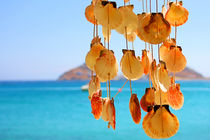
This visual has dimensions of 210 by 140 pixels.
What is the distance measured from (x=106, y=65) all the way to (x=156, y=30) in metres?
0.02

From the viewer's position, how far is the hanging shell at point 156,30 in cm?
8

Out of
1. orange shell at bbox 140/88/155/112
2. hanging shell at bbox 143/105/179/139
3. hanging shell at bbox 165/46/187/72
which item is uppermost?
hanging shell at bbox 165/46/187/72

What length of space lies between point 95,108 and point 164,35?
0.12 feet

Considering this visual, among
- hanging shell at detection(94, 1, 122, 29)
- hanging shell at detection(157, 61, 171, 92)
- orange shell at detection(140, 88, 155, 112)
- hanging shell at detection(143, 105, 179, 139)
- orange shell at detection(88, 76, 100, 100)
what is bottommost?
hanging shell at detection(143, 105, 179, 139)

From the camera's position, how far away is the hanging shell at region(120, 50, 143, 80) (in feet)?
0.28

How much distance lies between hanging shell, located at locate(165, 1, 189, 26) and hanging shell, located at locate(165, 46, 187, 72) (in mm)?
11

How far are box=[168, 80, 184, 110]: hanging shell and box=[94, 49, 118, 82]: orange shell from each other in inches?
1.1

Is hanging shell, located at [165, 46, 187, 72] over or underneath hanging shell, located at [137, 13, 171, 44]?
underneath

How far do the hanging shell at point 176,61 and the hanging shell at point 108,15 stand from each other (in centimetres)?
3

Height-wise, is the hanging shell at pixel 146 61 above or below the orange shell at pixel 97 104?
above

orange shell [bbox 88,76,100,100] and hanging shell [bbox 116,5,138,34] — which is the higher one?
hanging shell [bbox 116,5,138,34]

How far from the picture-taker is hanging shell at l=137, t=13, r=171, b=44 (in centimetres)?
8

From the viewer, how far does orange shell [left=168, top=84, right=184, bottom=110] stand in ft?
0.31

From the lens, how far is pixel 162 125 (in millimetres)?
76
